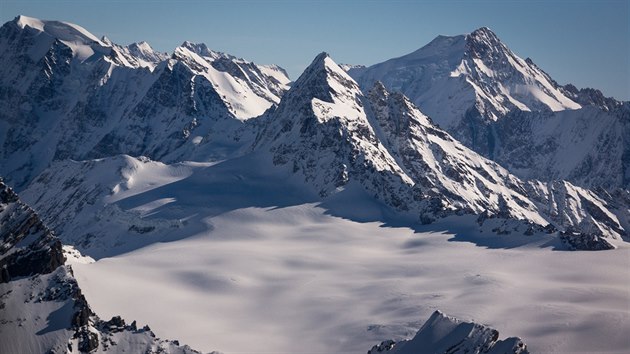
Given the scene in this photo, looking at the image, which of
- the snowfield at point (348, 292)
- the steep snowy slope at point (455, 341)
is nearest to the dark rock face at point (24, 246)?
the snowfield at point (348, 292)

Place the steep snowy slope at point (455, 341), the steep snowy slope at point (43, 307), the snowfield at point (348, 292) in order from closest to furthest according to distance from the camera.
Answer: the steep snowy slope at point (455, 341)
the steep snowy slope at point (43, 307)
the snowfield at point (348, 292)

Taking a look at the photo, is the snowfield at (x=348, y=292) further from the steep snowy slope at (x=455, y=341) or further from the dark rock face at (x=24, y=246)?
the dark rock face at (x=24, y=246)

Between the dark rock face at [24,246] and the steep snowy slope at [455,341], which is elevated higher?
the dark rock face at [24,246]

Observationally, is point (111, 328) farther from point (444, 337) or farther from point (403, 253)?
point (403, 253)

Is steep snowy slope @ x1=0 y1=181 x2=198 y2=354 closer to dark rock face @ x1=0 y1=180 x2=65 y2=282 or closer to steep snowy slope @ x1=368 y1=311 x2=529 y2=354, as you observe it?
dark rock face @ x1=0 y1=180 x2=65 y2=282

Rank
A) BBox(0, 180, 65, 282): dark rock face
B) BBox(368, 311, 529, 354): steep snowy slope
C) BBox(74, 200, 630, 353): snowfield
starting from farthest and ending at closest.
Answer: BBox(74, 200, 630, 353): snowfield, BBox(0, 180, 65, 282): dark rock face, BBox(368, 311, 529, 354): steep snowy slope

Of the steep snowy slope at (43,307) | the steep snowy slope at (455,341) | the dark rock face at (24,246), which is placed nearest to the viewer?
the steep snowy slope at (455,341)

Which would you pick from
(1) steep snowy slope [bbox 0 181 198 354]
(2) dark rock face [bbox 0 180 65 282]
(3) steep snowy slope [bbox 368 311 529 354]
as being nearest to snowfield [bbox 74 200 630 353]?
(1) steep snowy slope [bbox 0 181 198 354]
